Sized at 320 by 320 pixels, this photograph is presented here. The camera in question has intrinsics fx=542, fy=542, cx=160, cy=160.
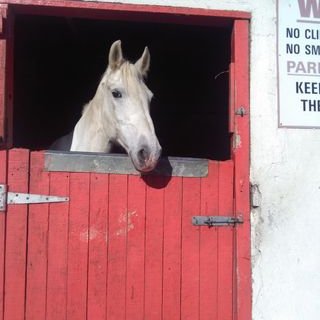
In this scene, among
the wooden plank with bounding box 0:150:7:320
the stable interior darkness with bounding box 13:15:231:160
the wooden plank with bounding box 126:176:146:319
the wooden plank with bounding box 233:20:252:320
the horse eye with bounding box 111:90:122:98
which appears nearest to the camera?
the wooden plank with bounding box 0:150:7:320

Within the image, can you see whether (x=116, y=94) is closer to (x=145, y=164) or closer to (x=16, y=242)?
(x=145, y=164)

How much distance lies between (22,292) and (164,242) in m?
0.88

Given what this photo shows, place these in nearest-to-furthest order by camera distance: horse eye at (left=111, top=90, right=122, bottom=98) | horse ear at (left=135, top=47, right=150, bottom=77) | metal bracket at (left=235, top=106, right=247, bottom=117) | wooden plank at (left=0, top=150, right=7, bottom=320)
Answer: wooden plank at (left=0, top=150, right=7, bottom=320), metal bracket at (left=235, top=106, right=247, bottom=117), horse eye at (left=111, top=90, right=122, bottom=98), horse ear at (left=135, top=47, right=150, bottom=77)

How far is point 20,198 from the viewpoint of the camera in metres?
3.19

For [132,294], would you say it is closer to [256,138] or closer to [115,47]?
[256,138]

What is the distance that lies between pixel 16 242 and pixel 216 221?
1208mm

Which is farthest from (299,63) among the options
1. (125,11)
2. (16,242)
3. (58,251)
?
(16,242)

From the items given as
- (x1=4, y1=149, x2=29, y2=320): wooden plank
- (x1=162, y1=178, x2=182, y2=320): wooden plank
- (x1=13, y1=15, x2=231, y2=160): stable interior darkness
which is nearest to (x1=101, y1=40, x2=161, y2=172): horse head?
(x1=162, y1=178, x2=182, y2=320): wooden plank

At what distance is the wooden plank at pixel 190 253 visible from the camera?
10.9 ft

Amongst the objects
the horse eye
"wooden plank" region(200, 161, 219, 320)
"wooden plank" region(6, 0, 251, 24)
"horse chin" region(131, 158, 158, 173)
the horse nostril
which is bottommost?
"wooden plank" region(200, 161, 219, 320)

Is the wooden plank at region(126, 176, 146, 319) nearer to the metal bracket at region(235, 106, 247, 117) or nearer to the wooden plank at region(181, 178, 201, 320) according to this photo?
the wooden plank at region(181, 178, 201, 320)

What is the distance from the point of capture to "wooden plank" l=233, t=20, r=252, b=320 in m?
3.36

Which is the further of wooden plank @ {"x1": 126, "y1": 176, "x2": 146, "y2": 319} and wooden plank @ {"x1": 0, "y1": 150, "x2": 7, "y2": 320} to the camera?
wooden plank @ {"x1": 126, "y1": 176, "x2": 146, "y2": 319}

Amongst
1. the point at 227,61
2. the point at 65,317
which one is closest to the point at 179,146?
the point at 227,61
